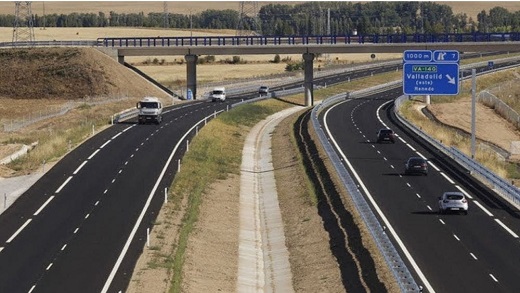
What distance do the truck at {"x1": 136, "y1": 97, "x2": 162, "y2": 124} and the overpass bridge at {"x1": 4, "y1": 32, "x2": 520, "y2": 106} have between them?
1192 inches

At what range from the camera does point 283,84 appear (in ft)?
533

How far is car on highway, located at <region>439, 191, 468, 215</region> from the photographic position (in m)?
56.5

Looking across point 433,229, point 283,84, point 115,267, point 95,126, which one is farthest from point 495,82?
point 115,267

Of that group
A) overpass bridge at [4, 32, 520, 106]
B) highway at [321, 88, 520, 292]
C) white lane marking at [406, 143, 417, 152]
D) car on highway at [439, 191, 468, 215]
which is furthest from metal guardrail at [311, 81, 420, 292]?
overpass bridge at [4, 32, 520, 106]

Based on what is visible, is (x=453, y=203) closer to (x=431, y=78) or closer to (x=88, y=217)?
(x=88, y=217)

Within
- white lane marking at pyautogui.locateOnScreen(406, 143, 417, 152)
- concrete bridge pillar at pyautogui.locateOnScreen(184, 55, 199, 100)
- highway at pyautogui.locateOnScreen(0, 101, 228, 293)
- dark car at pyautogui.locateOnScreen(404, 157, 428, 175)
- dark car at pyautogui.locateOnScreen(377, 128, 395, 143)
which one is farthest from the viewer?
concrete bridge pillar at pyautogui.locateOnScreen(184, 55, 199, 100)

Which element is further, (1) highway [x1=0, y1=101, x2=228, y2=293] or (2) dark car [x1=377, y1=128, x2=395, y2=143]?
(2) dark car [x1=377, y1=128, x2=395, y2=143]

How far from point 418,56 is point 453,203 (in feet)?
92.5

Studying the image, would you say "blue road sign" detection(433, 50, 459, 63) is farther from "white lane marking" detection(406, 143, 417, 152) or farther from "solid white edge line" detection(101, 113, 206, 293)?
"solid white edge line" detection(101, 113, 206, 293)

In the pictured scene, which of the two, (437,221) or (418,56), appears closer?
(437,221)

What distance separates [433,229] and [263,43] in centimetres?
8034

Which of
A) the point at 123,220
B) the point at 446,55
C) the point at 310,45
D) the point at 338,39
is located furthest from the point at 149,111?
the point at 123,220

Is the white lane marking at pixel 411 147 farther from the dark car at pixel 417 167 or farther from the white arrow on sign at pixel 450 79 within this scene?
the dark car at pixel 417 167

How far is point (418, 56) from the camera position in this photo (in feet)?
273
